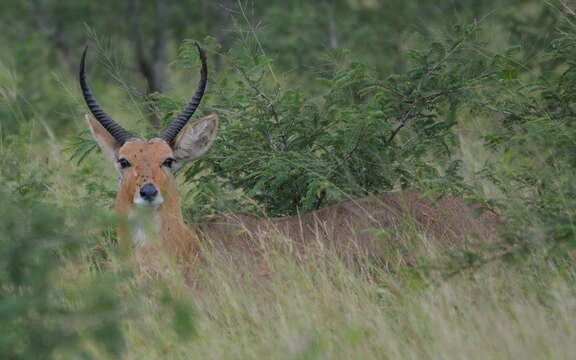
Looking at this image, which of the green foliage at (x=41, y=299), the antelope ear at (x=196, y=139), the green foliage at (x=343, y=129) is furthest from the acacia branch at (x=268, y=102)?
the green foliage at (x=41, y=299)

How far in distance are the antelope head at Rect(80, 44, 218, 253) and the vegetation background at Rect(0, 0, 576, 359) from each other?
292 millimetres

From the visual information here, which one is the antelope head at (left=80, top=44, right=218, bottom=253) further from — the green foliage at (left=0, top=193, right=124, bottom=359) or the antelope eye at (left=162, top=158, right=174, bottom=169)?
the green foliage at (left=0, top=193, right=124, bottom=359)

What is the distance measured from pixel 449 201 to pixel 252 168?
5.89 feet

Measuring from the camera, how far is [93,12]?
18969mm

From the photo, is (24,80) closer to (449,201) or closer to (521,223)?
(449,201)

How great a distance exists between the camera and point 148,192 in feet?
20.9

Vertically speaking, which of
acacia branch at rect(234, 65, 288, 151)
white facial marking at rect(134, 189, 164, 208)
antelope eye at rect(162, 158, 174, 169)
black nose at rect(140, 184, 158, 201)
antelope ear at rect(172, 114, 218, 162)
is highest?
acacia branch at rect(234, 65, 288, 151)

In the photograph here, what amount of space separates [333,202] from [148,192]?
185 cm

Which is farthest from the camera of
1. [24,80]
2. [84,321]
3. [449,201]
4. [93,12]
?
[93,12]


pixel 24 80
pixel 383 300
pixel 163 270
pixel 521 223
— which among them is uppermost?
pixel 521 223

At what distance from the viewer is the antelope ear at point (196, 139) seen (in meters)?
7.04

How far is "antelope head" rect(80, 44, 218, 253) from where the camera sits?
259 inches

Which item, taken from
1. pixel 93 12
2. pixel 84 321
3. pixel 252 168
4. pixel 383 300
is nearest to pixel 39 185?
pixel 252 168

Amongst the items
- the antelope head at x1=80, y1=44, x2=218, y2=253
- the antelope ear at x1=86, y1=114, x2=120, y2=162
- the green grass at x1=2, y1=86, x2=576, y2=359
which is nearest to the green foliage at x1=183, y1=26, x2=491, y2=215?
the antelope head at x1=80, y1=44, x2=218, y2=253
